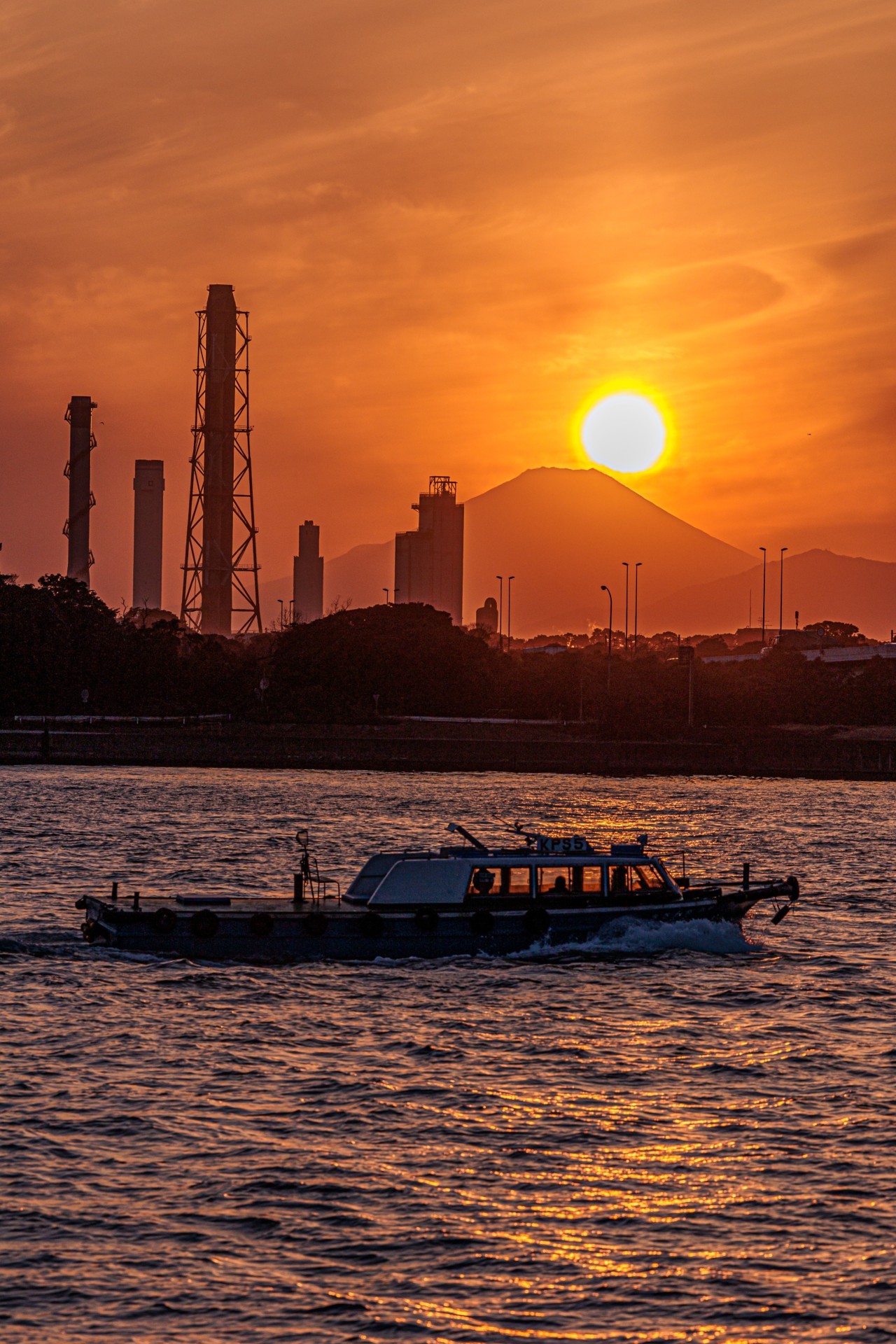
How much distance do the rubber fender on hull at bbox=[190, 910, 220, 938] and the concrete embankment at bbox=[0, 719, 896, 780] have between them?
94.7 metres

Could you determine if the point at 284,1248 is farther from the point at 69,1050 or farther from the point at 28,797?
the point at 28,797

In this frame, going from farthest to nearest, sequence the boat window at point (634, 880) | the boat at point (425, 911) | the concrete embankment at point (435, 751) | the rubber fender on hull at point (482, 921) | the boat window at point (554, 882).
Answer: the concrete embankment at point (435, 751), the boat window at point (634, 880), the boat window at point (554, 882), the rubber fender on hull at point (482, 921), the boat at point (425, 911)

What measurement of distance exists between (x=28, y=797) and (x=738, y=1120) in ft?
253

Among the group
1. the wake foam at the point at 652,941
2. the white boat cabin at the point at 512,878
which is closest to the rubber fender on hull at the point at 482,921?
the white boat cabin at the point at 512,878

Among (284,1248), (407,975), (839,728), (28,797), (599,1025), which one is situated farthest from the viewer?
(839,728)

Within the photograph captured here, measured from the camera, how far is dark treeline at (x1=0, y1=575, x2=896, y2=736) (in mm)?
161375

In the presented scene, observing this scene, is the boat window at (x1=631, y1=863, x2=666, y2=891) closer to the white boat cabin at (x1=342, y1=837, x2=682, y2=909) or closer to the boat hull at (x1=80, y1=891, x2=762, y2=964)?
the white boat cabin at (x1=342, y1=837, x2=682, y2=909)

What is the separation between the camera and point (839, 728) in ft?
538

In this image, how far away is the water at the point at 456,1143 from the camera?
60.2 ft

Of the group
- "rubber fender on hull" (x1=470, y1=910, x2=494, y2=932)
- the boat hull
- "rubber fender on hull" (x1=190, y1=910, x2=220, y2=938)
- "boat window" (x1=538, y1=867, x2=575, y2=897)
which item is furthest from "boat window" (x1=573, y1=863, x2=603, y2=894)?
"rubber fender on hull" (x1=190, y1=910, x2=220, y2=938)

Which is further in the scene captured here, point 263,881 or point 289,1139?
point 263,881

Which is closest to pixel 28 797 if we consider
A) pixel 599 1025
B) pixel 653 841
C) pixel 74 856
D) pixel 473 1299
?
pixel 74 856

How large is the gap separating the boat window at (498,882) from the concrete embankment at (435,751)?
3659 inches

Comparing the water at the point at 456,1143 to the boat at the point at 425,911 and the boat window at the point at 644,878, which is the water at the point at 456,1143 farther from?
the boat window at the point at 644,878
